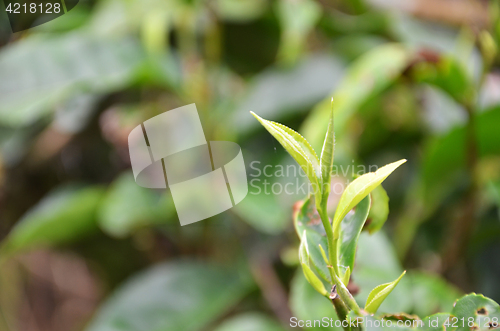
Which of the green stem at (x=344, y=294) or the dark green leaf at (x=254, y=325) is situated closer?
the green stem at (x=344, y=294)

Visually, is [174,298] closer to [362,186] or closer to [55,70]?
[55,70]

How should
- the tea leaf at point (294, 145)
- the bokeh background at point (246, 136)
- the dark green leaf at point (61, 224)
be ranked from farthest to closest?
1. the dark green leaf at point (61, 224)
2. the bokeh background at point (246, 136)
3. the tea leaf at point (294, 145)

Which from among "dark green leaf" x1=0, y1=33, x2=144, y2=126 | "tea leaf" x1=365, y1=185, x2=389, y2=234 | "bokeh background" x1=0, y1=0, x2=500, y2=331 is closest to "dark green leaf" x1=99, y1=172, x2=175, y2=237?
"bokeh background" x1=0, y1=0, x2=500, y2=331

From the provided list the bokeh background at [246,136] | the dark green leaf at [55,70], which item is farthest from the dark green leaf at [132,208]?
the dark green leaf at [55,70]

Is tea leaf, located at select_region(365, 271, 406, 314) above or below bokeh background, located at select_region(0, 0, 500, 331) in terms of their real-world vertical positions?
above

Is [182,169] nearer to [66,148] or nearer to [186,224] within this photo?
[186,224]

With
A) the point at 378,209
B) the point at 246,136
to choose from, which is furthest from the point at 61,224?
the point at 378,209

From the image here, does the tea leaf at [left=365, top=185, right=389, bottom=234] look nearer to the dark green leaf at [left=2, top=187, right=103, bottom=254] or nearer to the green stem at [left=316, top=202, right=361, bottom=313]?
the green stem at [left=316, top=202, right=361, bottom=313]

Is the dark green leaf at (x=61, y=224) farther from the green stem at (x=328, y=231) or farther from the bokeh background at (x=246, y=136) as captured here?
the green stem at (x=328, y=231)

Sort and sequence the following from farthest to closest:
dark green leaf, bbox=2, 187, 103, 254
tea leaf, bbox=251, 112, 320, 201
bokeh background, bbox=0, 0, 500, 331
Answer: dark green leaf, bbox=2, 187, 103, 254 → bokeh background, bbox=0, 0, 500, 331 → tea leaf, bbox=251, 112, 320, 201

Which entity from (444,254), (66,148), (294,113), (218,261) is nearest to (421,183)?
(444,254)
